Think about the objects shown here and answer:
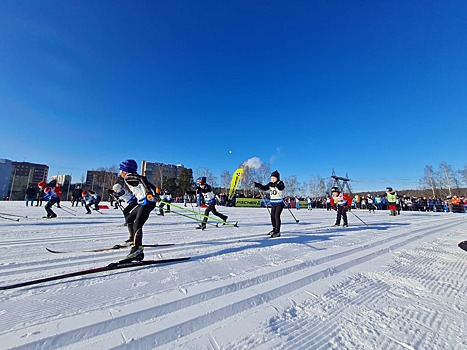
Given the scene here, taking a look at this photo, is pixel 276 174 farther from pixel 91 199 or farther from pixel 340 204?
pixel 91 199

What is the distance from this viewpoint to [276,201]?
6.19 m

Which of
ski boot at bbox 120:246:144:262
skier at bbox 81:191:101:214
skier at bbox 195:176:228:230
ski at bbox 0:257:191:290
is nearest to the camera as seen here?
ski at bbox 0:257:191:290

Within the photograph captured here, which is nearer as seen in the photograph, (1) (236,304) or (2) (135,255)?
(1) (236,304)

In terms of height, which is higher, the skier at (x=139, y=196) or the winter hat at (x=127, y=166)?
the winter hat at (x=127, y=166)

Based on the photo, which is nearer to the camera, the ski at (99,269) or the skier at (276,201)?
the ski at (99,269)

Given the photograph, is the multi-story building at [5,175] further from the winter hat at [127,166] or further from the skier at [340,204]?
the skier at [340,204]

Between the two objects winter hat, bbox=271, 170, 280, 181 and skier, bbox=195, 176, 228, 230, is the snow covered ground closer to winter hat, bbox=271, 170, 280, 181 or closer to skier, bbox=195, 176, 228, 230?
winter hat, bbox=271, 170, 280, 181

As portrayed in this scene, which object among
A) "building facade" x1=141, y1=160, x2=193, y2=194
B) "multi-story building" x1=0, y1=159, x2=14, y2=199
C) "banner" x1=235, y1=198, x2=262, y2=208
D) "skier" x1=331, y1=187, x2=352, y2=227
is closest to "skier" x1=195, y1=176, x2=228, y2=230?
"skier" x1=331, y1=187, x2=352, y2=227

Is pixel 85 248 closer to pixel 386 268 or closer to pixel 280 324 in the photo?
pixel 280 324

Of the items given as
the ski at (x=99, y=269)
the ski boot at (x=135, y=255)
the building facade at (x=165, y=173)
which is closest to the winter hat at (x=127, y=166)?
the ski boot at (x=135, y=255)

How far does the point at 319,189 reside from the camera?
63.9 metres

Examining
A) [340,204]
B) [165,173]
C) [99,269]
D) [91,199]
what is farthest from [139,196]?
[165,173]

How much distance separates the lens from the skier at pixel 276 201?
5949 mm

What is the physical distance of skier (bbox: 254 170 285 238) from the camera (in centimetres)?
595
